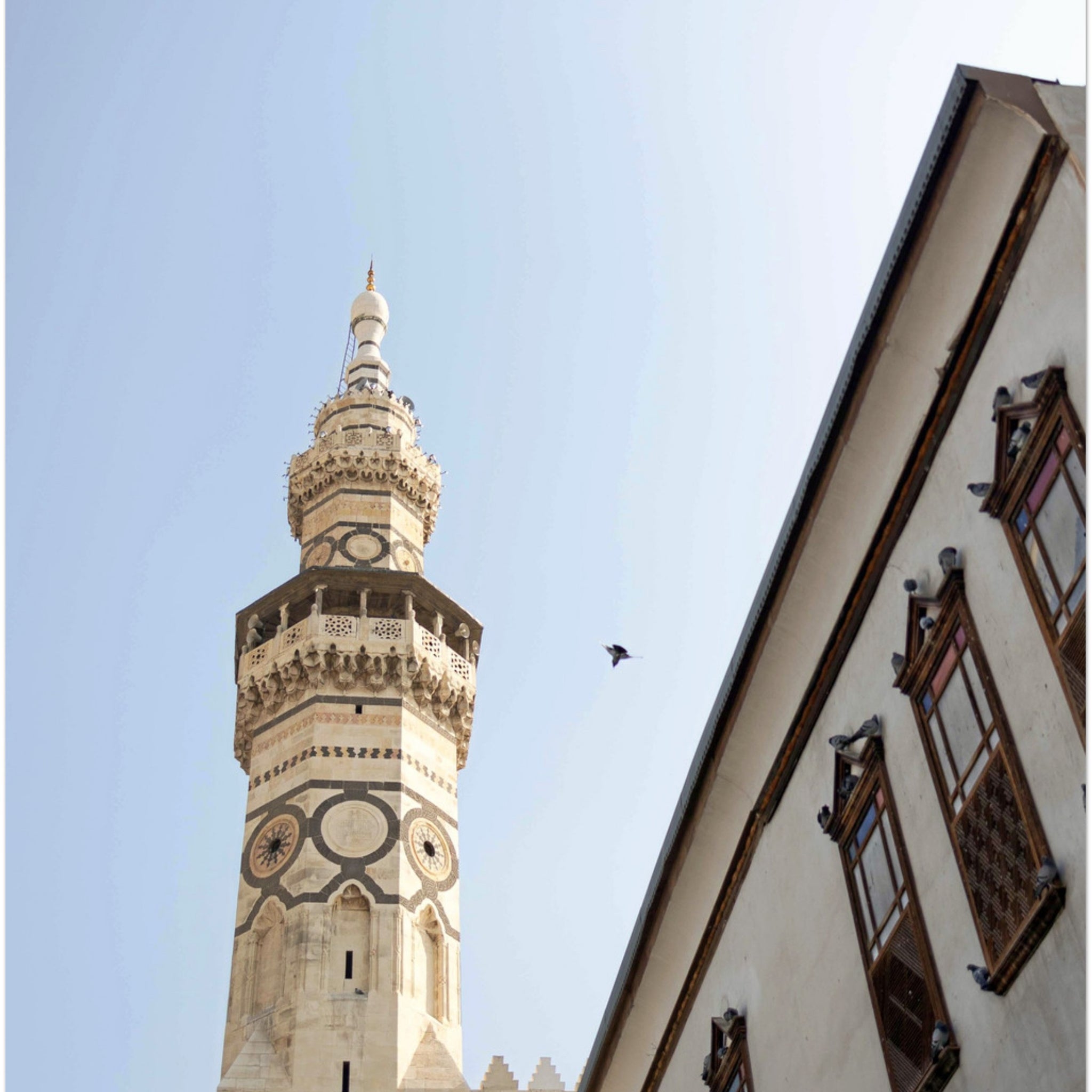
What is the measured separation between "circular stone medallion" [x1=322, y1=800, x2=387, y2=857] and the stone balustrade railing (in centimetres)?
320

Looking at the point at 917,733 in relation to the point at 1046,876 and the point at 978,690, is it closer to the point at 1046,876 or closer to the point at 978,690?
the point at 978,690

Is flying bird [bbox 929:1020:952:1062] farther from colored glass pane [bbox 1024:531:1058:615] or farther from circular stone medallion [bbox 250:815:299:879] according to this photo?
circular stone medallion [bbox 250:815:299:879]

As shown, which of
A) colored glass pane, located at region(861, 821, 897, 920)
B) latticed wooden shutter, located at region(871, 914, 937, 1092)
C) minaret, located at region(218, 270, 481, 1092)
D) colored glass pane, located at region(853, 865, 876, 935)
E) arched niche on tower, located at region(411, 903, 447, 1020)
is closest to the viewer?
latticed wooden shutter, located at region(871, 914, 937, 1092)

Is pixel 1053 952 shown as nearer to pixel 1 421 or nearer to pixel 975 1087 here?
pixel 975 1087

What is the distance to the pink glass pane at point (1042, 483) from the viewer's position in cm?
762

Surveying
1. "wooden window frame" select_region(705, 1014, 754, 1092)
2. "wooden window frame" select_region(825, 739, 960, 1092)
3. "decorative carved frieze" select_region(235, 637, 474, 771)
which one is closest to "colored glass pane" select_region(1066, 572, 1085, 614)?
"wooden window frame" select_region(825, 739, 960, 1092)

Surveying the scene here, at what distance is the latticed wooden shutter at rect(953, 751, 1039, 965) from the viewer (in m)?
7.55

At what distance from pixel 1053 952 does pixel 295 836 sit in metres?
19.1

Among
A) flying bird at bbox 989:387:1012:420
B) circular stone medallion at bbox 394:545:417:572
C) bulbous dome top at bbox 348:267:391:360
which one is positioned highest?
bulbous dome top at bbox 348:267:391:360

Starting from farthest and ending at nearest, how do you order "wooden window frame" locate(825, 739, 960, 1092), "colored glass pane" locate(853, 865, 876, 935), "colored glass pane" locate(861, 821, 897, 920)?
1. "colored glass pane" locate(853, 865, 876, 935)
2. "colored glass pane" locate(861, 821, 897, 920)
3. "wooden window frame" locate(825, 739, 960, 1092)

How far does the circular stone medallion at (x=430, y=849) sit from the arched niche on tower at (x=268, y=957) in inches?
96.6

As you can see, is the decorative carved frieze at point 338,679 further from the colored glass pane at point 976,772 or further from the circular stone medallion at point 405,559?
the colored glass pane at point 976,772

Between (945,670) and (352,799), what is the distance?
17766 millimetres

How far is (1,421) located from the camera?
24.2 ft
